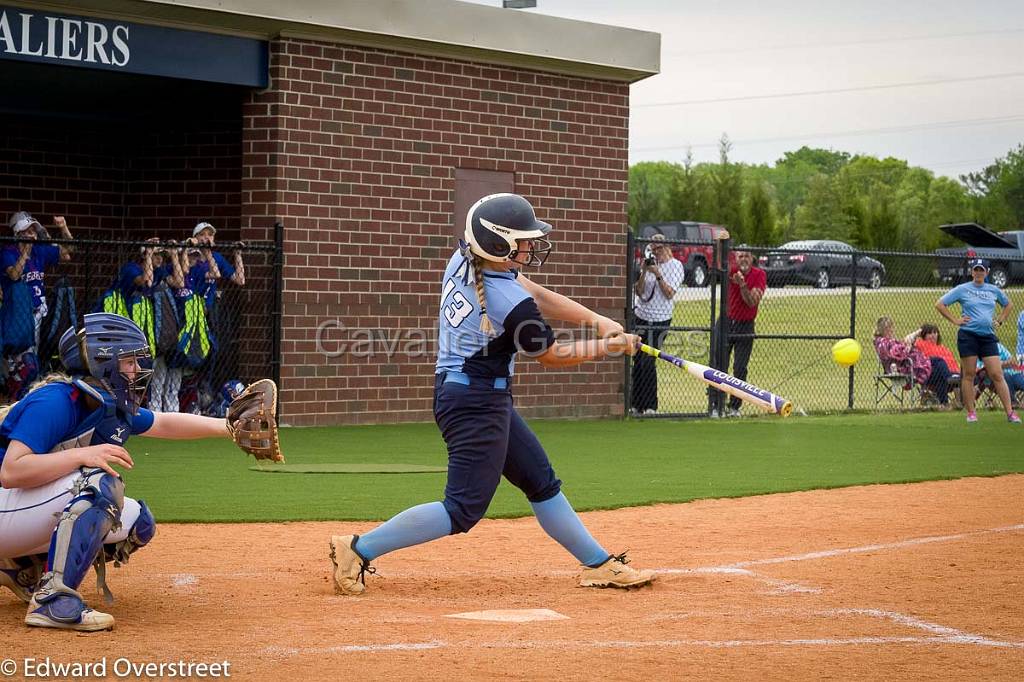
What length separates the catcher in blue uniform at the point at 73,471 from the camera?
5.91 m

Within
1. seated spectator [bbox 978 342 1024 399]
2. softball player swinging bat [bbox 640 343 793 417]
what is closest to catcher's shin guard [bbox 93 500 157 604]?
softball player swinging bat [bbox 640 343 793 417]

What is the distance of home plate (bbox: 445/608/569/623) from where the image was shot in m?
6.41

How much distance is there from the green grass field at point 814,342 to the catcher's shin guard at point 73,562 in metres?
16.7

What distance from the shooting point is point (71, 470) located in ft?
19.6

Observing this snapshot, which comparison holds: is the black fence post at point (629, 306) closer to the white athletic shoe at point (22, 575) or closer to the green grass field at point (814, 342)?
the green grass field at point (814, 342)

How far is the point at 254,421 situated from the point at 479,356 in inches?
44.9

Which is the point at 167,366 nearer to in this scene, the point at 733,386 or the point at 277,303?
the point at 277,303

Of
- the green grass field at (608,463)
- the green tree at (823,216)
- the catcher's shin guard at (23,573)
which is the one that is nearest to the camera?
the catcher's shin guard at (23,573)

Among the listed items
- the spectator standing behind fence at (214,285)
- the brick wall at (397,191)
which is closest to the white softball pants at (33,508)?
the spectator standing behind fence at (214,285)

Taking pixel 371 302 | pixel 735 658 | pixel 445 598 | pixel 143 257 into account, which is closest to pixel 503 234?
pixel 445 598

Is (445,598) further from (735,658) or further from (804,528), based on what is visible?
(804,528)

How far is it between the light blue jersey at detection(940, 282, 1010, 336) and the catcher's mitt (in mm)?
13668

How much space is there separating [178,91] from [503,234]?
11.7m

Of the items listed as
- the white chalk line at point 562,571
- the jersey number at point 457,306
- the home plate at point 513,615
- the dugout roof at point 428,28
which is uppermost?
the dugout roof at point 428,28
